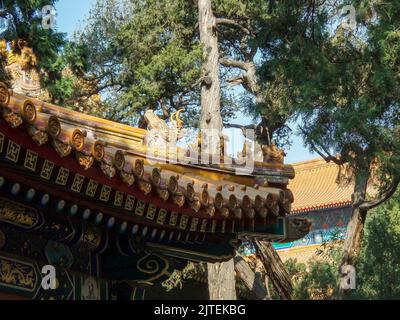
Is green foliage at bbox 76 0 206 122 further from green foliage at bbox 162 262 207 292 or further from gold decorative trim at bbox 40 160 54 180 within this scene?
gold decorative trim at bbox 40 160 54 180

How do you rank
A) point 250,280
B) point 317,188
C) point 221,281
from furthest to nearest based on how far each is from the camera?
1. point 317,188
2. point 250,280
3. point 221,281

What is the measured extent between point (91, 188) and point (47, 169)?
2.03 ft

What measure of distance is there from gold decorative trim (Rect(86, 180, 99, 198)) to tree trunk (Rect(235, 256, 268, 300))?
13250 mm

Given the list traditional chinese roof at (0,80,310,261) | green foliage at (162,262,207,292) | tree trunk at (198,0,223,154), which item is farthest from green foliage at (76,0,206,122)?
traditional chinese roof at (0,80,310,261)

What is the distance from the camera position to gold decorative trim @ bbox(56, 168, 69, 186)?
254 inches

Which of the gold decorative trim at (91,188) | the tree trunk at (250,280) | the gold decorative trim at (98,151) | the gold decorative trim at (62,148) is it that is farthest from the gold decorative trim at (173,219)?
the tree trunk at (250,280)

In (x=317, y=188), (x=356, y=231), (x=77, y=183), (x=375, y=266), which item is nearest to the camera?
(x=77, y=183)

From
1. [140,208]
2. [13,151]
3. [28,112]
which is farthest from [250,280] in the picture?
[28,112]

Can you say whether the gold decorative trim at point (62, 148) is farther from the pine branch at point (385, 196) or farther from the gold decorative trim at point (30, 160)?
the pine branch at point (385, 196)

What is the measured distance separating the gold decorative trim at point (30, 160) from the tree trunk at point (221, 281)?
11.7 meters

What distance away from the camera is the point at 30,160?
6082 mm

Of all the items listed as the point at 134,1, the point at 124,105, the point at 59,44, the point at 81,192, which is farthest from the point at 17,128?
the point at 134,1

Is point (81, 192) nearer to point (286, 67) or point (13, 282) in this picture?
point (13, 282)

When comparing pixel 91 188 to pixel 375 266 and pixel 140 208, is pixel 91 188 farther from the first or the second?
pixel 375 266
